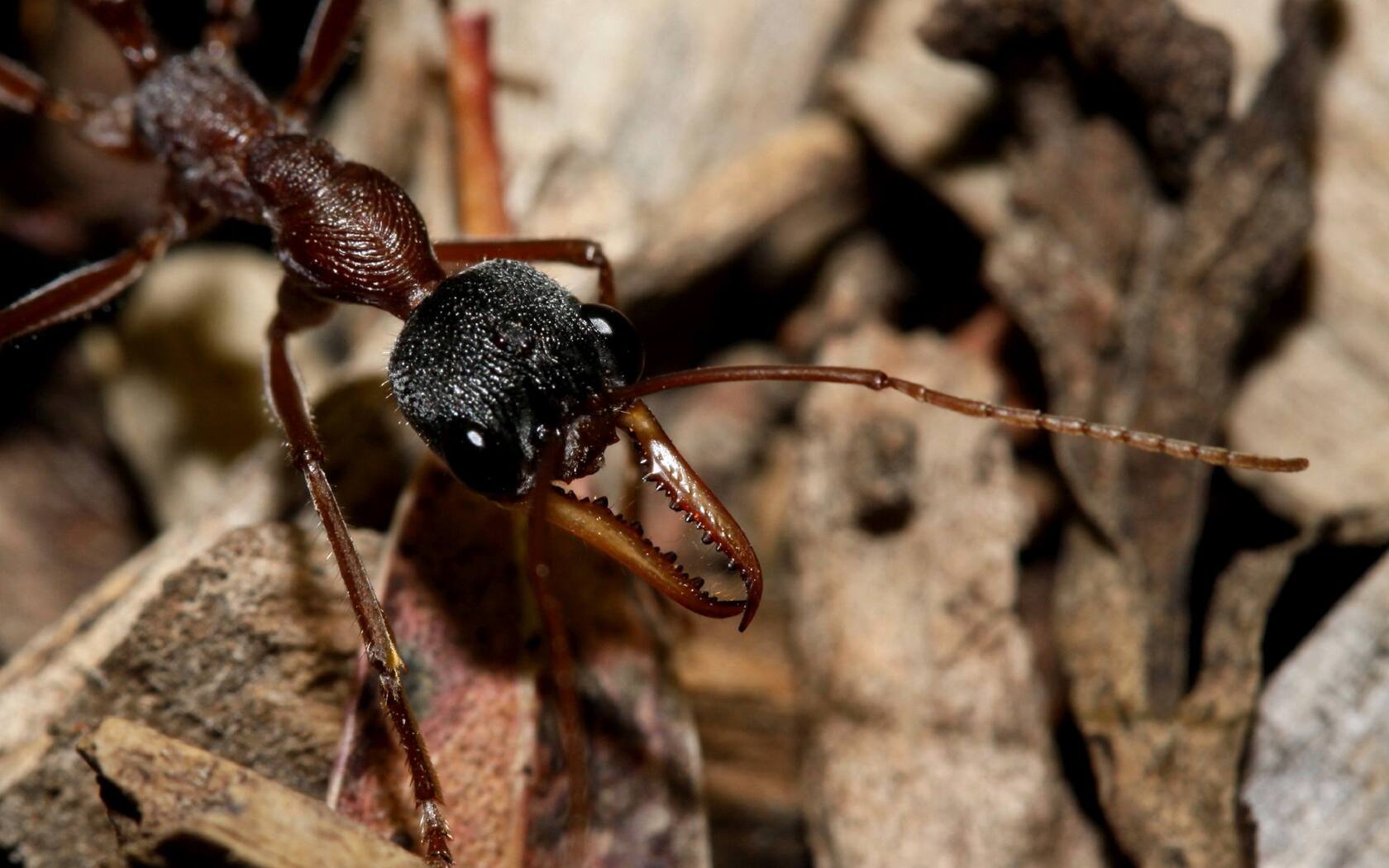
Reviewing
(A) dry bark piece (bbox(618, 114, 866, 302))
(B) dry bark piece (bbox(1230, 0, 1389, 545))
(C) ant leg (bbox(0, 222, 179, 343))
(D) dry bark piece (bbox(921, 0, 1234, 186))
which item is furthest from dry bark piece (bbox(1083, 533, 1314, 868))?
(C) ant leg (bbox(0, 222, 179, 343))

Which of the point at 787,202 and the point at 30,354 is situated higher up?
the point at 30,354

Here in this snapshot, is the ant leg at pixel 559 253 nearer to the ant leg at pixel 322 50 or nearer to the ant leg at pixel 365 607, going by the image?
the ant leg at pixel 365 607

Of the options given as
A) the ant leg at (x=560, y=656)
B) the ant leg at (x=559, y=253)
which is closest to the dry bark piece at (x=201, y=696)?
the ant leg at (x=560, y=656)

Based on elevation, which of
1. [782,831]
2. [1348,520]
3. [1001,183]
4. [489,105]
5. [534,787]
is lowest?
[782,831]

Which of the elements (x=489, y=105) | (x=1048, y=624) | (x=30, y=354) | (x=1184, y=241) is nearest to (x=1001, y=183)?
(x=1184, y=241)

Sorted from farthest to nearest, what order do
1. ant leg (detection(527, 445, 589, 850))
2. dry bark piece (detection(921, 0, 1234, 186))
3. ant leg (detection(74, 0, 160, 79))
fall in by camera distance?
ant leg (detection(74, 0, 160, 79))
dry bark piece (detection(921, 0, 1234, 186))
ant leg (detection(527, 445, 589, 850))

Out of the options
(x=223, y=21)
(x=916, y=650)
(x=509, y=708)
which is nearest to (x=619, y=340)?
(x=509, y=708)

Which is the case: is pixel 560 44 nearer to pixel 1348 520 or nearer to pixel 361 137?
pixel 361 137

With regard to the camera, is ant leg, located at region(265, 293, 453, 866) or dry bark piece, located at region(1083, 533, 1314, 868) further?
dry bark piece, located at region(1083, 533, 1314, 868)

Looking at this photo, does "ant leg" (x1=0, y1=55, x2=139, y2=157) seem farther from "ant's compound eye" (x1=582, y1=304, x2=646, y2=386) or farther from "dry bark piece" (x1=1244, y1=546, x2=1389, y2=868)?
"dry bark piece" (x1=1244, y1=546, x2=1389, y2=868)
